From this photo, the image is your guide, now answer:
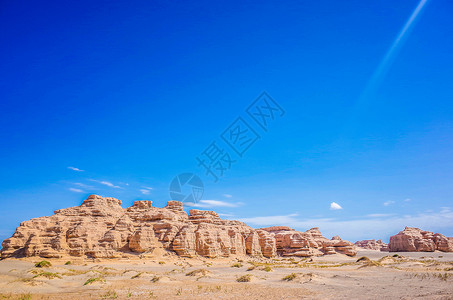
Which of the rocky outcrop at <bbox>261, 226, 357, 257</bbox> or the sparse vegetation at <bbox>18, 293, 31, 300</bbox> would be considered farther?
the rocky outcrop at <bbox>261, 226, 357, 257</bbox>

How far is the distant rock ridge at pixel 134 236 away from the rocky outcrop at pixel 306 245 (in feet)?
0.88

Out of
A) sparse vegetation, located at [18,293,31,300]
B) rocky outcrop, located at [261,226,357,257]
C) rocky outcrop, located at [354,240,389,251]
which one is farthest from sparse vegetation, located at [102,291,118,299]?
rocky outcrop, located at [354,240,389,251]

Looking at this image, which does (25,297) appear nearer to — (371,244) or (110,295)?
(110,295)

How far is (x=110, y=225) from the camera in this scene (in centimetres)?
5447

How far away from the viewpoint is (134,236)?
51375 millimetres

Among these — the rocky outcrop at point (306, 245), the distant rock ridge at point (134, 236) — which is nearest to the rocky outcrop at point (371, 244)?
the rocky outcrop at point (306, 245)

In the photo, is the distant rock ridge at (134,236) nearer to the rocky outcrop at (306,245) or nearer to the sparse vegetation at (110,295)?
the rocky outcrop at (306,245)

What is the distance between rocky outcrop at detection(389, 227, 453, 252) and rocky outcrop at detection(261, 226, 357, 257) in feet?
97.7

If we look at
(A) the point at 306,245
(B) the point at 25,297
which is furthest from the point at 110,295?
(A) the point at 306,245

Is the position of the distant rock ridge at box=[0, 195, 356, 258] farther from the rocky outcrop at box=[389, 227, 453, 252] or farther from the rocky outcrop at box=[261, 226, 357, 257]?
the rocky outcrop at box=[389, 227, 453, 252]

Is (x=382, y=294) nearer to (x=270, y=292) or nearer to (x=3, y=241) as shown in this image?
(x=270, y=292)

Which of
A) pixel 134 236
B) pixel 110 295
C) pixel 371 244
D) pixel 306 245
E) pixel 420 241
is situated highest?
pixel 134 236

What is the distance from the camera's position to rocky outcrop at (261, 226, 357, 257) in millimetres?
73875

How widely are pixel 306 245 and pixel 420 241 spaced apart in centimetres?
5039
